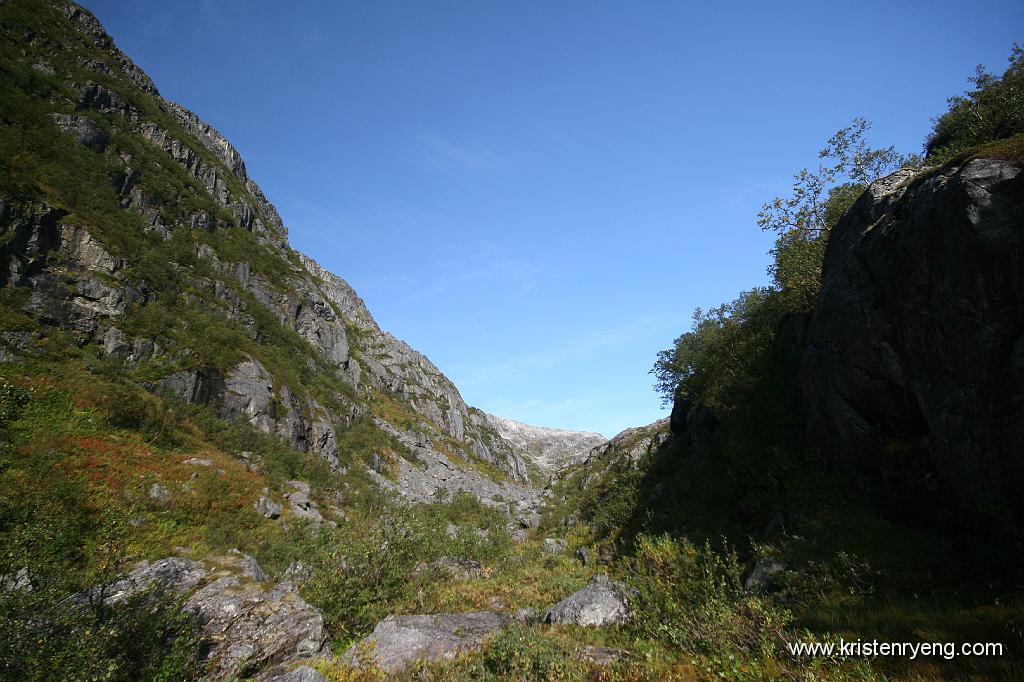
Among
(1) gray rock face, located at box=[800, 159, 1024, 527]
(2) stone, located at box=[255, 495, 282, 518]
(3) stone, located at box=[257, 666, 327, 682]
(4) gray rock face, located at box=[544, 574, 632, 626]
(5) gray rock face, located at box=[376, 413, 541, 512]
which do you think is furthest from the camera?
(5) gray rock face, located at box=[376, 413, 541, 512]

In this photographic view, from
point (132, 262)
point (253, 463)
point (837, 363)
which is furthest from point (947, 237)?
point (132, 262)

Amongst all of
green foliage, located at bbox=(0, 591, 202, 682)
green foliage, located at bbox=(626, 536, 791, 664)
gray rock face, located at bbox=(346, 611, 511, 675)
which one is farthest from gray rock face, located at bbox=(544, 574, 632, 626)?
green foliage, located at bbox=(0, 591, 202, 682)

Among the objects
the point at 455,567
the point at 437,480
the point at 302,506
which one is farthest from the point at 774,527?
the point at 437,480

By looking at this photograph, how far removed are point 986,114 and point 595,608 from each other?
74.4 feet

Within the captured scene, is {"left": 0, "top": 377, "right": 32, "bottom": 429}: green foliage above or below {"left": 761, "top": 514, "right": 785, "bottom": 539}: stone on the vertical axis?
above

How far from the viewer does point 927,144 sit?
1981cm

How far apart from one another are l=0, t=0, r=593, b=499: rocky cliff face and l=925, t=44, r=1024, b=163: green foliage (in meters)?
42.5

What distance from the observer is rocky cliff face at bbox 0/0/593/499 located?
26.4 metres

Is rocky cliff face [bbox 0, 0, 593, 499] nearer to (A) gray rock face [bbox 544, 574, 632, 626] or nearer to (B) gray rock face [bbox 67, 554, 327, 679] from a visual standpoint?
(B) gray rock face [bbox 67, 554, 327, 679]

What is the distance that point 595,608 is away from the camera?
42.2ft

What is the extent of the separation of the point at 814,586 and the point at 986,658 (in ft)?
14.1

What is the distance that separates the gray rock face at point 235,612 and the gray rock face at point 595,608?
23.7ft

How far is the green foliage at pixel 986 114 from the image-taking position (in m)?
13.8

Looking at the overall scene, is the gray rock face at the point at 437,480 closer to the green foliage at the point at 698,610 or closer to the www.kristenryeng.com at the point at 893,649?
the green foliage at the point at 698,610
